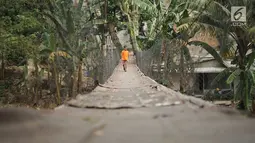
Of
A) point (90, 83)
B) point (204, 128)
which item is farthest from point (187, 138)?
point (90, 83)

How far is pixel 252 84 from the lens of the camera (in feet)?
33.5

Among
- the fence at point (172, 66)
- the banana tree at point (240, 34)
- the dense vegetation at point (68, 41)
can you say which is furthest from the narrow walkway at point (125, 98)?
→ the banana tree at point (240, 34)

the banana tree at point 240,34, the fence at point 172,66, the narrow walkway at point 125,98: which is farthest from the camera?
the fence at point 172,66

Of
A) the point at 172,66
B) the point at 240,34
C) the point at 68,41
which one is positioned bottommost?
the point at 172,66

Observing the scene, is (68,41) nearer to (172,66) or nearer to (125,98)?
(125,98)

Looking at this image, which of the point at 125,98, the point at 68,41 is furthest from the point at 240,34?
the point at 68,41

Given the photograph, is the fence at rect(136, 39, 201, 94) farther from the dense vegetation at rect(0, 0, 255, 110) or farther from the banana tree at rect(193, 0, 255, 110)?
the banana tree at rect(193, 0, 255, 110)

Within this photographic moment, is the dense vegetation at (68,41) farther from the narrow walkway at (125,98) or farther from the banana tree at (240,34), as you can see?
the narrow walkway at (125,98)

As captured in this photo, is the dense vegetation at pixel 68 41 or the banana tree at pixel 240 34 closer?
the dense vegetation at pixel 68 41

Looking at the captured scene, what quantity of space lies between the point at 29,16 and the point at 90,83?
4594mm

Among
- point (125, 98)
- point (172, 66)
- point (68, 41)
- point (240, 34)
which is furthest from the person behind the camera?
point (172, 66)

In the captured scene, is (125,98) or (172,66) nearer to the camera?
(125,98)

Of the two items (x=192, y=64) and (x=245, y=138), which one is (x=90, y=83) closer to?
(x=192, y=64)

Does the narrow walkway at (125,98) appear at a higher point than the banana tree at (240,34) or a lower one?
lower
